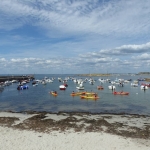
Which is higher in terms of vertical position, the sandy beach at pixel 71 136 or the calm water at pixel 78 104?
the sandy beach at pixel 71 136

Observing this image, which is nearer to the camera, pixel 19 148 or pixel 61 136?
pixel 19 148

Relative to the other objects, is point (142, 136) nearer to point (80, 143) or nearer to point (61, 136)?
point (80, 143)

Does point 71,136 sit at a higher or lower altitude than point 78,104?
higher

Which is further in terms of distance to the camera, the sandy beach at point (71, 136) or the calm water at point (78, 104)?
the calm water at point (78, 104)

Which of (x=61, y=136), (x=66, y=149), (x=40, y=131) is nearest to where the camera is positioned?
(x=66, y=149)

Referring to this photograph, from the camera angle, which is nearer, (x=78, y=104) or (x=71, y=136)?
(x=71, y=136)

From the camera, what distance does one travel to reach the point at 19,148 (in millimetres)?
14906

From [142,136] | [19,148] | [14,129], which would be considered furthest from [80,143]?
[14,129]

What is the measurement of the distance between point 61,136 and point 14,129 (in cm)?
541

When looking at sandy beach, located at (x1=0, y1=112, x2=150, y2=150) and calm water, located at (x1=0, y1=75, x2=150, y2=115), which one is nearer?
sandy beach, located at (x1=0, y1=112, x2=150, y2=150)

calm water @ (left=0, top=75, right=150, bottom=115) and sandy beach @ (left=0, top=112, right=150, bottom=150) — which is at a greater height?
sandy beach @ (left=0, top=112, right=150, bottom=150)

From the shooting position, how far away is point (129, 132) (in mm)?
19141

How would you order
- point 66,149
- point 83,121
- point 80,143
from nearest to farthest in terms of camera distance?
point 66,149
point 80,143
point 83,121

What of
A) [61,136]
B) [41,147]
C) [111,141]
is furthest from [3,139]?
[111,141]
